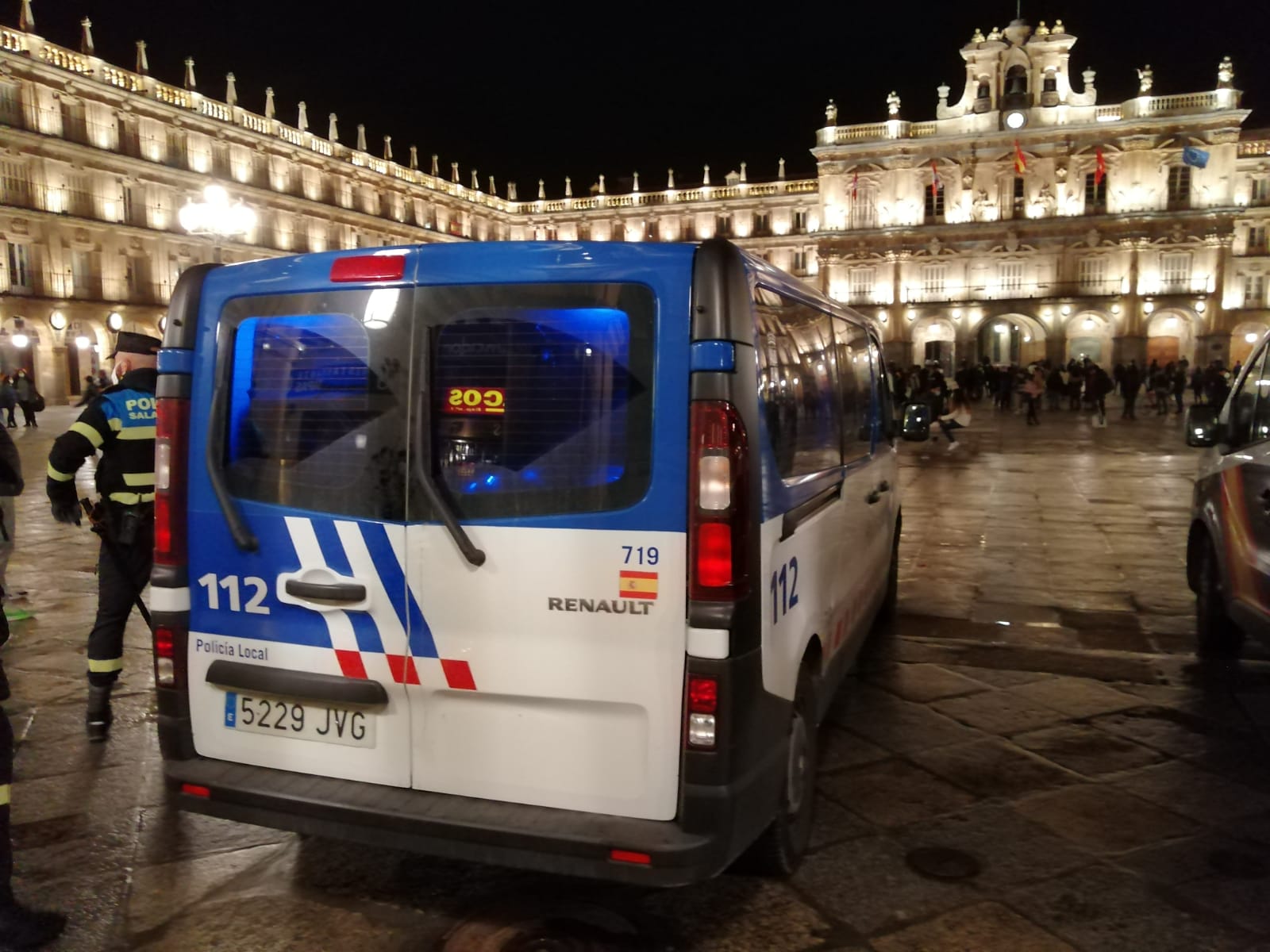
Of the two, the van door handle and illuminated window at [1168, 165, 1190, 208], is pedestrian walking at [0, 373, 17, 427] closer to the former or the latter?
the van door handle

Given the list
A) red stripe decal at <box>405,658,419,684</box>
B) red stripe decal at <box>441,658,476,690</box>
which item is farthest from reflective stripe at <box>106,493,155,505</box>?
red stripe decal at <box>441,658,476,690</box>

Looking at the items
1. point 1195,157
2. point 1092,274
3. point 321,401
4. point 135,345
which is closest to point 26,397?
point 135,345

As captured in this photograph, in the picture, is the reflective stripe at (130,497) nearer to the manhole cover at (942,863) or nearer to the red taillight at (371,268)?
the red taillight at (371,268)

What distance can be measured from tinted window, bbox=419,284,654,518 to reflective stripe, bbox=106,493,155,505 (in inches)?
91.5

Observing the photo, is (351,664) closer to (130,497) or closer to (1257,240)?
(130,497)

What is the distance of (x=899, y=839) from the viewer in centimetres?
333

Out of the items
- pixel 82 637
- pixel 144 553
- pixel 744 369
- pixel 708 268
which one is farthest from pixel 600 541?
pixel 82 637

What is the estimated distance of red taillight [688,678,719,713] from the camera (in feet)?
7.87

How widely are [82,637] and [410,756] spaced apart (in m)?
4.24

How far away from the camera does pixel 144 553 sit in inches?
172

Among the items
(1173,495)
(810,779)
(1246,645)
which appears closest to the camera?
(810,779)

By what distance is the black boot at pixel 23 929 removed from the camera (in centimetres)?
272

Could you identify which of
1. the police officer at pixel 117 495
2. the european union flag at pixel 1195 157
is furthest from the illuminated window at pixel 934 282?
the police officer at pixel 117 495

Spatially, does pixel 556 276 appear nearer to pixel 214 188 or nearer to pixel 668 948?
pixel 668 948
